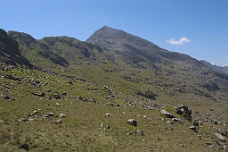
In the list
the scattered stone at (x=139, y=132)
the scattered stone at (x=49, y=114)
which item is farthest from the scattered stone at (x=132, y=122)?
the scattered stone at (x=49, y=114)

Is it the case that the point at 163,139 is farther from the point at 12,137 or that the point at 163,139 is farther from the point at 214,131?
the point at 12,137

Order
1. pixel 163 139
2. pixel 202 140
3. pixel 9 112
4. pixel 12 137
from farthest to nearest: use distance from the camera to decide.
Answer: pixel 202 140 < pixel 163 139 < pixel 9 112 < pixel 12 137

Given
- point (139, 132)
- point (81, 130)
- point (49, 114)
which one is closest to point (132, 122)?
point (139, 132)

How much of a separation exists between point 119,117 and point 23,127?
77.4 feet

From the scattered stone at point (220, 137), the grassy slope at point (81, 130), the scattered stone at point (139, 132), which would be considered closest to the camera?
the grassy slope at point (81, 130)

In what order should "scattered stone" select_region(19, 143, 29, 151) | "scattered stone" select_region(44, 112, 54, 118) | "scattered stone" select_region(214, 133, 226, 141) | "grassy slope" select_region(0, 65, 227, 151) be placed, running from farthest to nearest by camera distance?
"scattered stone" select_region(214, 133, 226, 141), "scattered stone" select_region(44, 112, 54, 118), "grassy slope" select_region(0, 65, 227, 151), "scattered stone" select_region(19, 143, 29, 151)

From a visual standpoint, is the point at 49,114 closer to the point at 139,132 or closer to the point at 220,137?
the point at 139,132

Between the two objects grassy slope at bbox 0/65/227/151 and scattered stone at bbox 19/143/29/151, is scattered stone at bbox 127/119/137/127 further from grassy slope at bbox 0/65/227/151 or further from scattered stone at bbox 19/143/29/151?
scattered stone at bbox 19/143/29/151

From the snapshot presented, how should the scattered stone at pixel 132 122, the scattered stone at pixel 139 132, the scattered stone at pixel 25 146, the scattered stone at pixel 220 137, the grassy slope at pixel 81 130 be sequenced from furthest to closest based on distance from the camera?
the scattered stone at pixel 220 137 < the scattered stone at pixel 132 122 < the scattered stone at pixel 139 132 < the grassy slope at pixel 81 130 < the scattered stone at pixel 25 146

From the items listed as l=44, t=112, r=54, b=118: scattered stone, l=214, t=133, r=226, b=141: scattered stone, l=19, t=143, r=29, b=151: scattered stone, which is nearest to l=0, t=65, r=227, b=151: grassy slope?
l=19, t=143, r=29, b=151: scattered stone

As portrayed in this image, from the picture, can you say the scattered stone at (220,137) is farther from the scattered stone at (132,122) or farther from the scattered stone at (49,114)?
the scattered stone at (49,114)

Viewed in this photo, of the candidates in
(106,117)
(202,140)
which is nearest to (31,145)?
(106,117)

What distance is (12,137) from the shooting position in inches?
1233

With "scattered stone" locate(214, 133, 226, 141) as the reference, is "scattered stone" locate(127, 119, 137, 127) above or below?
above
